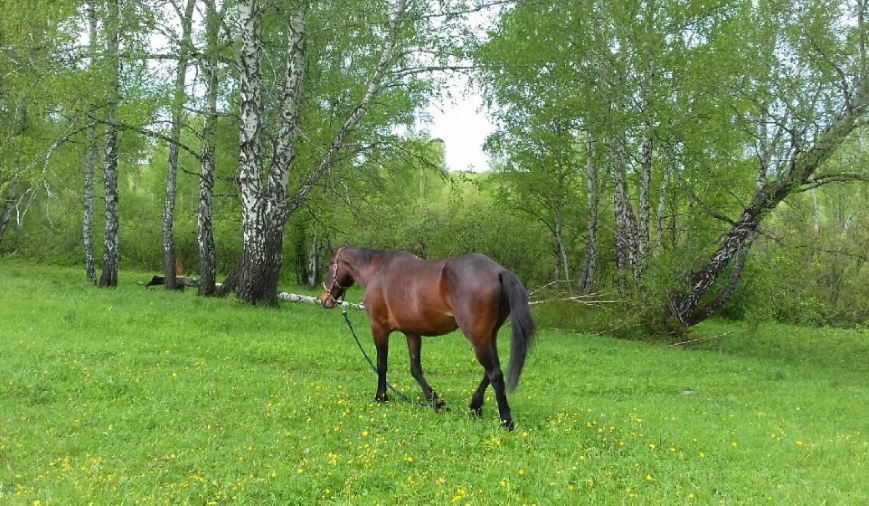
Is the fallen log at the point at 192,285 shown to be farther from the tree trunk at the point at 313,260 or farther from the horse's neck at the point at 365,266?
the horse's neck at the point at 365,266

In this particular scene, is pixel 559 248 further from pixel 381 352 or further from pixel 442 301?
pixel 442 301

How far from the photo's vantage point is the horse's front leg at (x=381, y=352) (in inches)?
298

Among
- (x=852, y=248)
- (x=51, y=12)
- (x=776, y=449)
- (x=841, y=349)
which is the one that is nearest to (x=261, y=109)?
(x=51, y=12)

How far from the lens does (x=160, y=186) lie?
39.2 meters

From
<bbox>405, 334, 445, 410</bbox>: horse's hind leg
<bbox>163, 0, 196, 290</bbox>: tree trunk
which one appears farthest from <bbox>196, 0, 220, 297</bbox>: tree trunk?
<bbox>405, 334, 445, 410</bbox>: horse's hind leg

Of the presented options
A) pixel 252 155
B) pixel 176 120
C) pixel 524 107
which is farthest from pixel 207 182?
pixel 524 107

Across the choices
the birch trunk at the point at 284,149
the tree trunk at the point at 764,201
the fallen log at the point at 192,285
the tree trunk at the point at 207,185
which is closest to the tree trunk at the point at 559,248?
the tree trunk at the point at 764,201

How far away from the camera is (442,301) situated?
6816mm

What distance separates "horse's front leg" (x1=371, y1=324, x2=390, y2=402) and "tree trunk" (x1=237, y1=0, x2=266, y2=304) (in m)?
8.94

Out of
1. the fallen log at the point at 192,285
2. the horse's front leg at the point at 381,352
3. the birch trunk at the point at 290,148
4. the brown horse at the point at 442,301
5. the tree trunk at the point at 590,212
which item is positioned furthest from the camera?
the tree trunk at the point at 590,212

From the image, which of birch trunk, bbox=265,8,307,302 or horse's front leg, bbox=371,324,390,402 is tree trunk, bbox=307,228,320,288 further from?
horse's front leg, bbox=371,324,390,402

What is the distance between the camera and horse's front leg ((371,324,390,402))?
7.56 m

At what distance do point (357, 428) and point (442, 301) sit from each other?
65.0 inches

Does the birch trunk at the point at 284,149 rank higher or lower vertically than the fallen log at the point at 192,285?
higher
